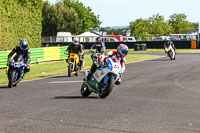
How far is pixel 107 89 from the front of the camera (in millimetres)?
10891

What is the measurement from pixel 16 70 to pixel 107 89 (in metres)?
4.85

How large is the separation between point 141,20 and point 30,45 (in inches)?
3983

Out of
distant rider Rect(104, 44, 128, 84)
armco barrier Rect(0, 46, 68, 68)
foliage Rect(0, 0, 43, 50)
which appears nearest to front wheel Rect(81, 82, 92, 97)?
distant rider Rect(104, 44, 128, 84)

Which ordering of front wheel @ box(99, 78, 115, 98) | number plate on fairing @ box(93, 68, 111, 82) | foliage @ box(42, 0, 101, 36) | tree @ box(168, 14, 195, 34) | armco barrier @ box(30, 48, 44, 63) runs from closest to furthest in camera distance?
front wheel @ box(99, 78, 115, 98) → number plate on fairing @ box(93, 68, 111, 82) → armco barrier @ box(30, 48, 44, 63) → foliage @ box(42, 0, 101, 36) → tree @ box(168, 14, 195, 34)

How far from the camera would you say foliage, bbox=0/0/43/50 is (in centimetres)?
2803

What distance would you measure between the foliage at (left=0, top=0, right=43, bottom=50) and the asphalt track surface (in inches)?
569

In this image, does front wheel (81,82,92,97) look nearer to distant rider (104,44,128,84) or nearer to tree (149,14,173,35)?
distant rider (104,44,128,84)

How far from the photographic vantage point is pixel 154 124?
7586 millimetres

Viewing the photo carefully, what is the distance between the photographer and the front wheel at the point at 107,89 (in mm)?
10719

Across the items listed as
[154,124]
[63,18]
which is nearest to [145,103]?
[154,124]

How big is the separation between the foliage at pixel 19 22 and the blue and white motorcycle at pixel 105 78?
1731 centimetres

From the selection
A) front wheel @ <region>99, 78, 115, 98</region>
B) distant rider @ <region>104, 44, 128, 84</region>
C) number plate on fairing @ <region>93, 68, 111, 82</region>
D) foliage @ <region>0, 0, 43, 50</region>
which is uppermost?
foliage @ <region>0, 0, 43, 50</region>

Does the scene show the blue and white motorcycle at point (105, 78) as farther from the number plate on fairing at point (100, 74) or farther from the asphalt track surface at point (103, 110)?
the asphalt track surface at point (103, 110)

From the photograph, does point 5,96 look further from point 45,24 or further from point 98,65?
point 45,24
